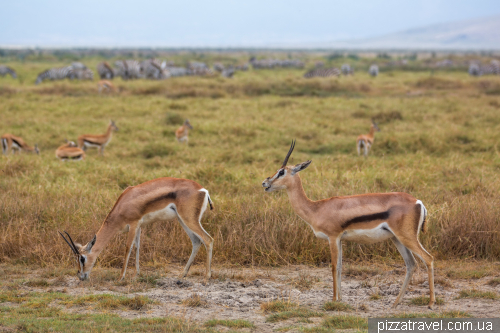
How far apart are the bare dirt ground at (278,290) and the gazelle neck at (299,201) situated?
0.76 meters

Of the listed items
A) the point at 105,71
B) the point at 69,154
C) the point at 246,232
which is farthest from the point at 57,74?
the point at 246,232

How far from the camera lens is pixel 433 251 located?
6.36 meters

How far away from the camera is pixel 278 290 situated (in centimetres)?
529

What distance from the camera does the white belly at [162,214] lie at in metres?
5.51

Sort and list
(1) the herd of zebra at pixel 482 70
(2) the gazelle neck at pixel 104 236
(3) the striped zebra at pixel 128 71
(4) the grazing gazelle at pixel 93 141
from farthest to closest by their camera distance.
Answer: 1. (1) the herd of zebra at pixel 482 70
2. (3) the striped zebra at pixel 128 71
3. (4) the grazing gazelle at pixel 93 141
4. (2) the gazelle neck at pixel 104 236

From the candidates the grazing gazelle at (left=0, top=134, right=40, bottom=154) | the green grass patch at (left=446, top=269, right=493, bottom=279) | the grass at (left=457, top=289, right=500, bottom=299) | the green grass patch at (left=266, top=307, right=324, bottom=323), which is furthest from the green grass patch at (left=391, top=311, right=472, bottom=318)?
the grazing gazelle at (left=0, top=134, right=40, bottom=154)

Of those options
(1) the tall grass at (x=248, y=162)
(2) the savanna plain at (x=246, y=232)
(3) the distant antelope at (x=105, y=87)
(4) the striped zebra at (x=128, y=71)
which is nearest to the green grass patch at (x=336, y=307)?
(2) the savanna plain at (x=246, y=232)

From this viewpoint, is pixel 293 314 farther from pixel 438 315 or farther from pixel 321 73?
pixel 321 73

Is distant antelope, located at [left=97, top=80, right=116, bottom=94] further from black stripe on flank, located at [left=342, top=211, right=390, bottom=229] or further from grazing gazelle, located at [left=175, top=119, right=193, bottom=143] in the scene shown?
black stripe on flank, located at [left=342, top=211, right=390, bottom=229]

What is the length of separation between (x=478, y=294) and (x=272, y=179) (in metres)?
2.18

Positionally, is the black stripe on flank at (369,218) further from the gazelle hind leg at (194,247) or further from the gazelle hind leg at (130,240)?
the gazelle hind leg at (130,240)

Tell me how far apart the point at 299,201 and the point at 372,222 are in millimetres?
734

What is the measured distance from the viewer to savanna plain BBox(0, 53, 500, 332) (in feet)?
15.5

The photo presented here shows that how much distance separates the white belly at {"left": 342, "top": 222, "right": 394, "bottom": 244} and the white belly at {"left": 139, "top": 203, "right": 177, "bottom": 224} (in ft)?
5.71
